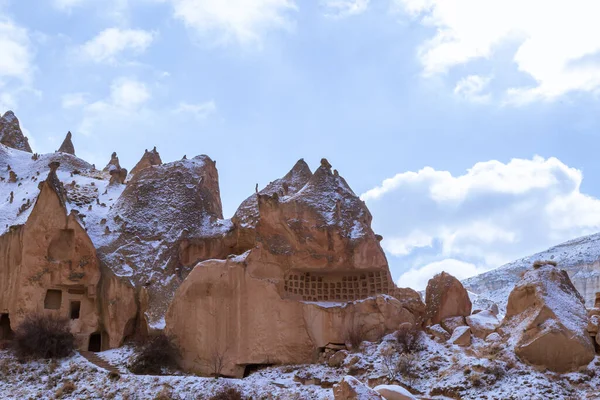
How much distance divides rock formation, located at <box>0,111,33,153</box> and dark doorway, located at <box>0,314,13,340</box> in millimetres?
25414

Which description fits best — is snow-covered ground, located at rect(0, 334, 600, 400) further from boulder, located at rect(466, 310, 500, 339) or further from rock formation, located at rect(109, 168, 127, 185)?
rock formation, located at rect(109, 168, 127, 185)

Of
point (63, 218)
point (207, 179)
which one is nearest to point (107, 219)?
point (63, 218)

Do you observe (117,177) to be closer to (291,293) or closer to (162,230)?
(162,230)

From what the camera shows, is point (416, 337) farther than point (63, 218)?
No

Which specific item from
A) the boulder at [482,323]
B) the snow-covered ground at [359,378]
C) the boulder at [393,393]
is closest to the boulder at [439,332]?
the snow-covered ground at [359,378]

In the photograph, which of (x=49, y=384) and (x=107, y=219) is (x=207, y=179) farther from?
(x=49, y=384)

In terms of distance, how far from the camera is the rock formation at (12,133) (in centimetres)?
5284

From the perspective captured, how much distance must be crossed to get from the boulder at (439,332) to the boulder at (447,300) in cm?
172

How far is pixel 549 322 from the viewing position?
20172mm

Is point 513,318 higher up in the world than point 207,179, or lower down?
lower down

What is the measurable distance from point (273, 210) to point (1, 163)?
22527mm

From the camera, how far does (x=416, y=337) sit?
2300 cm

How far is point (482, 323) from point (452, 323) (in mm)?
1253


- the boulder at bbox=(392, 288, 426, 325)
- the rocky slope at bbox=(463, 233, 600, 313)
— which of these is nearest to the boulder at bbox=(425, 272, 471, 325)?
the boulder at bbox=(392, 288, 426, 325)
